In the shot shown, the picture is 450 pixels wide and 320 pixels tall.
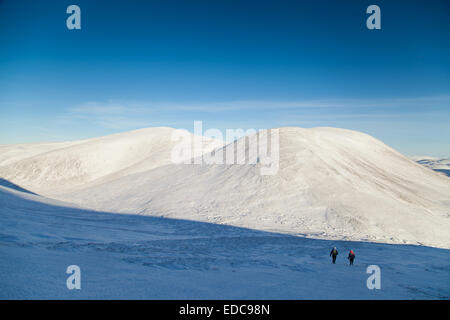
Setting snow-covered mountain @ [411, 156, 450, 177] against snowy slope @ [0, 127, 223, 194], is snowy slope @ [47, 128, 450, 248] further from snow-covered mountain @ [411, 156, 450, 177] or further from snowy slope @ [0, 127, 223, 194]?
snow-covered mountain @ [411, 156, 450, 177]

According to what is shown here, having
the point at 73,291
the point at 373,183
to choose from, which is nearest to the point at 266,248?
the point at 73,291

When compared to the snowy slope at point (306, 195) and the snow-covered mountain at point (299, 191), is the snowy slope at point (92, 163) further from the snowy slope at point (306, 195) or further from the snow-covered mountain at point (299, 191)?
the snowy slope at point (306, 195)

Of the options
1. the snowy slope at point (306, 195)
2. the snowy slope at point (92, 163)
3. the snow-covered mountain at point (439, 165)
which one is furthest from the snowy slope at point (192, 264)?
the snow-covered mountain at point (439, 165)

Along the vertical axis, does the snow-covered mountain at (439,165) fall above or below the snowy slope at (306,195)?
above

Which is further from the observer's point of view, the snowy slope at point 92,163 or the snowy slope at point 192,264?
the snowy slope at point 92,163

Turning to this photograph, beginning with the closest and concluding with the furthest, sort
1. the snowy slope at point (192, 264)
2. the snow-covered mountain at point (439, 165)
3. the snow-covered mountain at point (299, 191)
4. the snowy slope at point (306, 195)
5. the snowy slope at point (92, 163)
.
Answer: the snowy slope at point (192, 264) → the snowy slope at point (306, 195) → the snow-covered mountain at point (299, 191) → the snowy slope at point (92, 163) → the snow-covered mountain at point (439, 165)

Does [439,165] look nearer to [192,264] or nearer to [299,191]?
[299,191]

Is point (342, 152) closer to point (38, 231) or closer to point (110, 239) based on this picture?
point (110, 239)

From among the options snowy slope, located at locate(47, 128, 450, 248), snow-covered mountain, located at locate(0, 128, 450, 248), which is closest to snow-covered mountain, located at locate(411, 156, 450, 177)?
snow-covered mountain, located at locate(0, 128, 450, 248)
